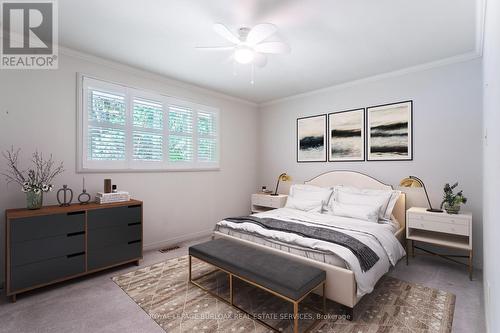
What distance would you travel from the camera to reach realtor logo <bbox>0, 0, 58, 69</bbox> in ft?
7.10

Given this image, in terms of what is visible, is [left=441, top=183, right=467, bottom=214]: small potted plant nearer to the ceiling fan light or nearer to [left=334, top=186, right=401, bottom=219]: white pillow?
[left=334, top=186, right=401, bottom=219]: white pillow

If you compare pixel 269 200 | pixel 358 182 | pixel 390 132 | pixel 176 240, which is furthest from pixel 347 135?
pixel 176 240

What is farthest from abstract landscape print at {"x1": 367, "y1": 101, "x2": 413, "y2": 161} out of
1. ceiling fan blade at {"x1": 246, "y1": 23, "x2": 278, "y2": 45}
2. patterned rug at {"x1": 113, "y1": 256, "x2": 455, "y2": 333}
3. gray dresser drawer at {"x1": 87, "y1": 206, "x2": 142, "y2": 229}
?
gray dresser drawer at {"x1": 87, "y1": 206, "x2": 142, "y2": 229}

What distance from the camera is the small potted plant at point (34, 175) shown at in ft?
8.10

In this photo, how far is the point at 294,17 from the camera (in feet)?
7.29

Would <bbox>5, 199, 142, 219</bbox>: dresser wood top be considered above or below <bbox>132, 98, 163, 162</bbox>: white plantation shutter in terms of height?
below

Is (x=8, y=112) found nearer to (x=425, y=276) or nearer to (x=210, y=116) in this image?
(x=210, y=116)

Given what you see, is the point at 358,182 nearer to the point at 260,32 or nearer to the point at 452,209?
the point at 452,209

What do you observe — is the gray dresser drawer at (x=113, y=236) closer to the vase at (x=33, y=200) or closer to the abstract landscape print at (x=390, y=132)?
the vase at (x=33, y=200)

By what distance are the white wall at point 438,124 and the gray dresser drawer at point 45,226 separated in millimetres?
3749

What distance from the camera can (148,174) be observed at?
3.58 meters

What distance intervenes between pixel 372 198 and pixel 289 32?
2339 millimetres

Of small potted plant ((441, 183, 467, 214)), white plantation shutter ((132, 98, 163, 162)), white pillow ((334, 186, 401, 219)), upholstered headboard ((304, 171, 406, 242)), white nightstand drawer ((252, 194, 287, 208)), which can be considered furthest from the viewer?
white nightstand drawer ((252, 194, 287, 208))

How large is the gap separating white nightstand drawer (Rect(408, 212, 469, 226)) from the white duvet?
0.31 m
